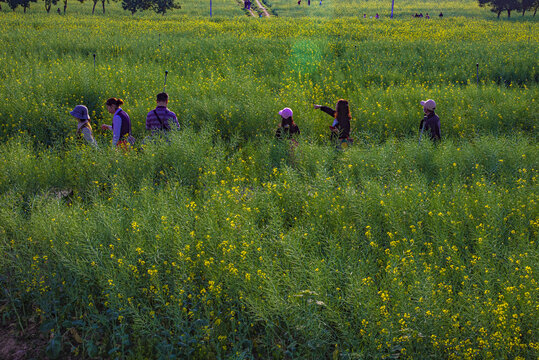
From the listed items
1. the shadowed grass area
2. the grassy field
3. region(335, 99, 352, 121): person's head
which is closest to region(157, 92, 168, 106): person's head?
the grassy field

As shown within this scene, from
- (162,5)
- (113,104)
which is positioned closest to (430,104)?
(113,104)

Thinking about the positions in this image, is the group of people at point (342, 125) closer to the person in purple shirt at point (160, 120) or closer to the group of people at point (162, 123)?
the group of people at point (162, 123)

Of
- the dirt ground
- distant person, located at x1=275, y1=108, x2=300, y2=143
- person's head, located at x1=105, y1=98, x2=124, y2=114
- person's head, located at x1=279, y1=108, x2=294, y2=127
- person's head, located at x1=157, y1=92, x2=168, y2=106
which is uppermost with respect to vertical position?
person's head, located at x1=157, y1=92, x2=168, y2=106

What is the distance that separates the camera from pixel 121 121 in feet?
24.0

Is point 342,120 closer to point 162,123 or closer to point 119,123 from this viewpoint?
point 162,123

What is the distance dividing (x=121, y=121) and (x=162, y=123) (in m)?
0.78

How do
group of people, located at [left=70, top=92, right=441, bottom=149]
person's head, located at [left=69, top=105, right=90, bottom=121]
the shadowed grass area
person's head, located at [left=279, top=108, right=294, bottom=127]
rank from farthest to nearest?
person's head, located at [left=279, top=108, right=294, bottom=127]
group of people, located at [left=70, top=92, right=441, bottom=149]
person's head, located at [left=69, top=105, right=90, bottom=121]
the shadowed grass area

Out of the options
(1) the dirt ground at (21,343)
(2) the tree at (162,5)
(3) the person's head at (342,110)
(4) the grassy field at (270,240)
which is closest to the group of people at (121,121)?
(4) the grassy field at (270,240)

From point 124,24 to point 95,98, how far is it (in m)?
20.5

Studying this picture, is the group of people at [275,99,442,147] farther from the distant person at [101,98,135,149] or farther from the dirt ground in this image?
the dirt ground

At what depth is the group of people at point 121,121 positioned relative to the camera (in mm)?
7254

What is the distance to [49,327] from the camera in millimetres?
3963

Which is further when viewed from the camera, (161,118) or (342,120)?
(342,120)

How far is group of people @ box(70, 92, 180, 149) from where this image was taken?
23.8 feet
